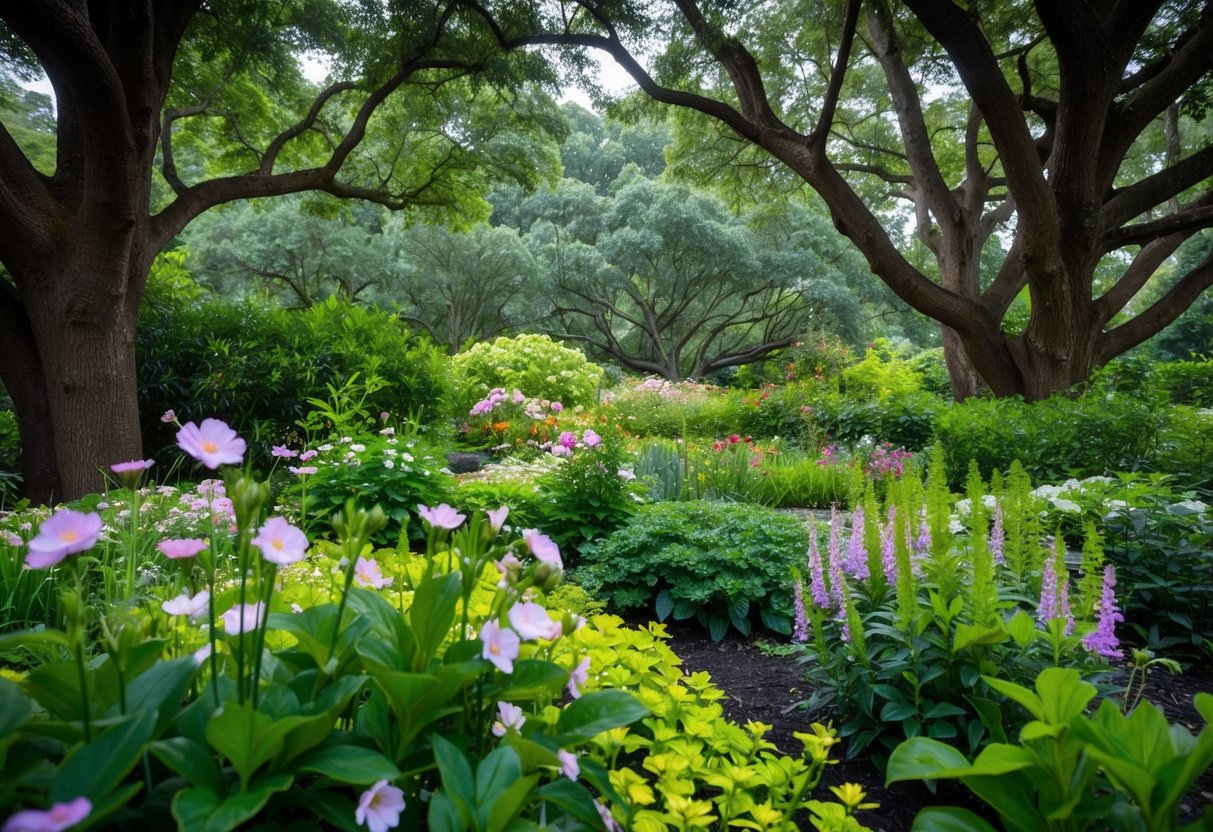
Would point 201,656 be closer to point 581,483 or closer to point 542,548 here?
point 542,548

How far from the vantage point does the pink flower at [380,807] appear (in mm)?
751

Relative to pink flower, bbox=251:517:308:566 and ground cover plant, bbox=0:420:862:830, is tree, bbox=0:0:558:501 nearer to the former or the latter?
ground cover plant, bbox=0:420:862:830

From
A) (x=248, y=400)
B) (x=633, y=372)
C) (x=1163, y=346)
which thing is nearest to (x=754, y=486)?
(x=248, y=400)

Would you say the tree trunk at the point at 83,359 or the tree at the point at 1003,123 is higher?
the tree at the point at 1003,123

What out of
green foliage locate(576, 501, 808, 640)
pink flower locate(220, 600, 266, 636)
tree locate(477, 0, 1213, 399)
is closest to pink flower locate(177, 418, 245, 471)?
pink flower locate(220, 600, 266, 636)

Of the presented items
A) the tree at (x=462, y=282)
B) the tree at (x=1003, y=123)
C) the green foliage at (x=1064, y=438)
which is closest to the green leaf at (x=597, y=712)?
the green foliage at (x=1064, y=438)

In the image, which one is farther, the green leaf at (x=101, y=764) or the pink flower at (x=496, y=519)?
the pink flower at (x=496, y=519)

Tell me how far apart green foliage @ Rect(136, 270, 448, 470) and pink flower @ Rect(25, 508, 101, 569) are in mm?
4352

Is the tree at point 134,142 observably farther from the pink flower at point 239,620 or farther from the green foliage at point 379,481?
the pink flower at point 239,620

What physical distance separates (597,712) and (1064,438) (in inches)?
196

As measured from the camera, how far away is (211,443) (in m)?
0.84

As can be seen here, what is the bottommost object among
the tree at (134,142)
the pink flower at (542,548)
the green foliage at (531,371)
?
A: the pink flower at (542,548)

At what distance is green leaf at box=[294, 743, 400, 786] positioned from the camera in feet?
2.42

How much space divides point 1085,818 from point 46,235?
5.86 meters
